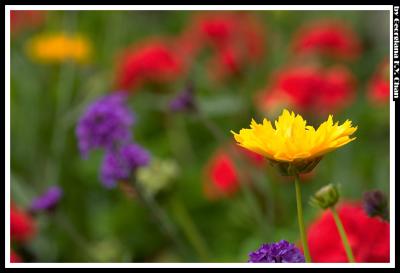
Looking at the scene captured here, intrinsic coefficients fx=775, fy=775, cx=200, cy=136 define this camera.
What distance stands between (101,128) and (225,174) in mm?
337

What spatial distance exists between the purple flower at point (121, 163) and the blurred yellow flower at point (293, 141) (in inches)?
8.2

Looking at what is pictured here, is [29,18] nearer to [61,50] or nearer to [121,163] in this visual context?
[61,50]

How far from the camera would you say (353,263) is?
0.42 m

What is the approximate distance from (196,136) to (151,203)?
0.56 meters

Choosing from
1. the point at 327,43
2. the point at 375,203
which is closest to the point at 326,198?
the point at 375,203

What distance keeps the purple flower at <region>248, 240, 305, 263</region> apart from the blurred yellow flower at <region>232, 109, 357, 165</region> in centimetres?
4

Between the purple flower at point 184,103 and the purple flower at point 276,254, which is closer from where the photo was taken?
the purple flower at point 276,254

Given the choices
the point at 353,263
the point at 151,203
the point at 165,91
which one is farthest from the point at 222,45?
the point at 353,263

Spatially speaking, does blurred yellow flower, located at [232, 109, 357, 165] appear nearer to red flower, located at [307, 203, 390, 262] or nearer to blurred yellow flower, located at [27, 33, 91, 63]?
red flower, located at [307, 203, 390, 262]

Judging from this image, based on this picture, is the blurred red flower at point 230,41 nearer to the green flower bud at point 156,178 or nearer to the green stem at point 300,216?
the green flower bud at point 156,178

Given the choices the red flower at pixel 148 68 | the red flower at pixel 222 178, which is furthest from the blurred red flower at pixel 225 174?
the red flower at pixel 148 68

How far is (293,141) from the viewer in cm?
36

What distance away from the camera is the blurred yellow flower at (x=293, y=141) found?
356 millimetres

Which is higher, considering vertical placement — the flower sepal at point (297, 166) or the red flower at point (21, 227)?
the flower sepal at point (297, 166)
